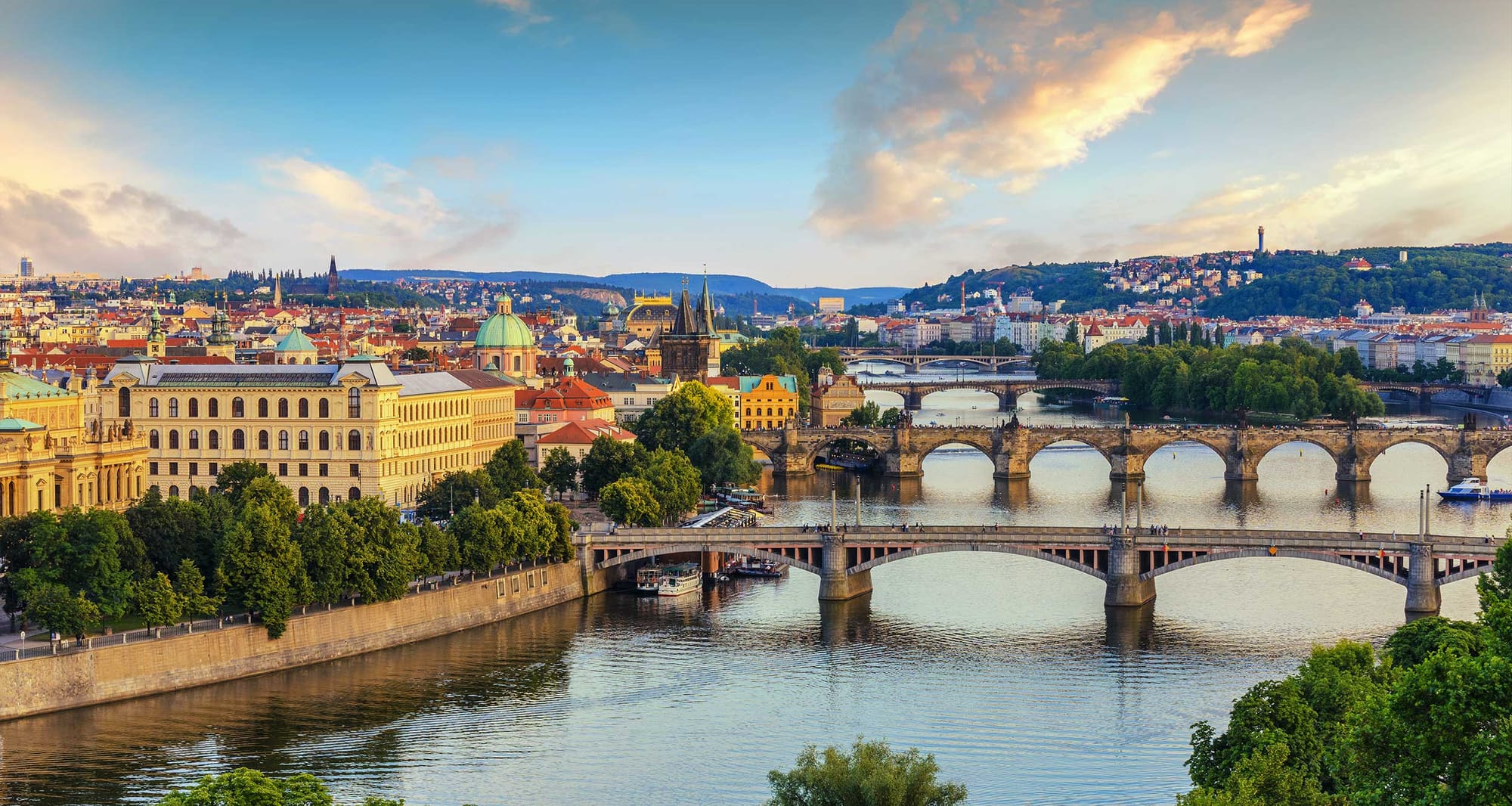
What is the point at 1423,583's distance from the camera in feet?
150

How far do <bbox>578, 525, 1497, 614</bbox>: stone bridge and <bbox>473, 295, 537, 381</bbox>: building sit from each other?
3771 centimetres

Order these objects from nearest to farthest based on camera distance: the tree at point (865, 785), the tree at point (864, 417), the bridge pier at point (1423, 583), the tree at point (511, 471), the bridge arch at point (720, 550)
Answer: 1. the tree at point (865, 785)
2. the bridge pier at point (1423, 583)
3. the bridge arch at point (720, 550)
4. the tree at point (511, 471)
5. the tree at point (864, 417)

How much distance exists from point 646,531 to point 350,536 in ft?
32.2

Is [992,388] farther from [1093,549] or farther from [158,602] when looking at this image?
[158,602]

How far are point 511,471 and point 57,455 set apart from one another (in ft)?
51.8

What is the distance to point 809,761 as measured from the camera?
92.1ft

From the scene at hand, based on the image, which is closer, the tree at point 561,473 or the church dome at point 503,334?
the tree at point 561,473

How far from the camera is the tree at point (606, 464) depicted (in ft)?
207

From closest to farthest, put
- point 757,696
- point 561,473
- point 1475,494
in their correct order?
point 757,696, point 561,473, point 1475,494

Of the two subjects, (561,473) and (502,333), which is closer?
(561,473)

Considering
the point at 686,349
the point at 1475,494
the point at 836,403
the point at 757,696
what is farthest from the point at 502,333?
the point at 757,696

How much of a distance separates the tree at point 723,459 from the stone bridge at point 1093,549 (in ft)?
72.0

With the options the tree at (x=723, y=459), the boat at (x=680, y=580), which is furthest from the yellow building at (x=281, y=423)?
the tree at (x=723, y=459)

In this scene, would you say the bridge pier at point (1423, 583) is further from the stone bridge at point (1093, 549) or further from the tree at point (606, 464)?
the tree at point (606, 464)
